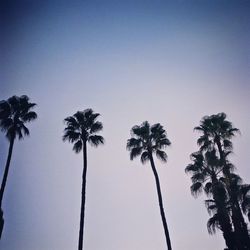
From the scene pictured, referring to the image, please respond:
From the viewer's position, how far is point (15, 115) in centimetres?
2850

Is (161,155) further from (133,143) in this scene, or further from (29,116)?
(29,116)

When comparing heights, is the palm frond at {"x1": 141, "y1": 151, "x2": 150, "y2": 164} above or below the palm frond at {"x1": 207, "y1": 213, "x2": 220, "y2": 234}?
above

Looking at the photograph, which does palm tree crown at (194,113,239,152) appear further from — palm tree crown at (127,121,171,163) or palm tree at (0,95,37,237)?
palm tree at (0,95,37,237)

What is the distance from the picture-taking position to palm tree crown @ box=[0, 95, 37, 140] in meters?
27.7

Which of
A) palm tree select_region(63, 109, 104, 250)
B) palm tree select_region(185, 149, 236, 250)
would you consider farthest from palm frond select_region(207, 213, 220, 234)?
palm tree select_region(63, 109, 104, 250)

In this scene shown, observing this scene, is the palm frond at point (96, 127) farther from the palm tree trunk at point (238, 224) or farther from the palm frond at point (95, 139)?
the palm tree trunk at point (238, 224)

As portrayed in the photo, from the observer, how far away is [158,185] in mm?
25203

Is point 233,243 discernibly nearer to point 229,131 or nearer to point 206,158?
point 206,158

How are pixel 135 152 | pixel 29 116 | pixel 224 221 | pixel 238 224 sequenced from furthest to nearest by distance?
1. pixel 29 116
2. pixel 135 152
3. pixel 224 221
4. pixel 238 224

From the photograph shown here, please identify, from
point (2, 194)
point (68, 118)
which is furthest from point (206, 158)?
point (2, 194)

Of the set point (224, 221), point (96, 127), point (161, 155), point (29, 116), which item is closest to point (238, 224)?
point (224, 221)

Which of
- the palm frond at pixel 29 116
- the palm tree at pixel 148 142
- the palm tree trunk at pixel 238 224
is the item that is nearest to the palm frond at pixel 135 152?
the palm tree at pixel 148 142

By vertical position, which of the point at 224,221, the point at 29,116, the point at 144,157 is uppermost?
the point at 29,116

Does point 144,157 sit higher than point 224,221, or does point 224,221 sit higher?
point 144,157
